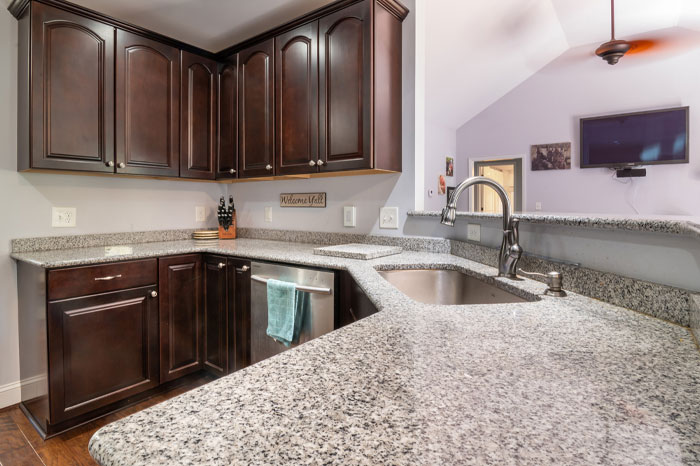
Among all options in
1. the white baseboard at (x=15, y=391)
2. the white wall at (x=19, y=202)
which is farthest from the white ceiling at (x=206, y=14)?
the white baseboard at (x=15, y=391)

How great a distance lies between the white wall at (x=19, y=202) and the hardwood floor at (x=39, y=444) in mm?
240

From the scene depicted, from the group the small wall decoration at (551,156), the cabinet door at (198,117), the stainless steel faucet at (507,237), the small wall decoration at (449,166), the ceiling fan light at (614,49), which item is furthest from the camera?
the small wall decoration at (449,166)

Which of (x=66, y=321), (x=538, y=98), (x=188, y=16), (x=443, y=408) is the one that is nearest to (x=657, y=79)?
(x=538, y=98)

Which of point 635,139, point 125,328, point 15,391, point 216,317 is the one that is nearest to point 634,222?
point 216,317

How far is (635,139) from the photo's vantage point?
14.8 feet

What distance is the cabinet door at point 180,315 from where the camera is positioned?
6.59ft

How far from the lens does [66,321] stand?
1679 millimetres

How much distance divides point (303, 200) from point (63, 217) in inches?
56.4

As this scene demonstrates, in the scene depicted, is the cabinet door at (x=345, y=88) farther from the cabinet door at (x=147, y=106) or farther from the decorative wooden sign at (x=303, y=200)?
the cabinet door at (x=147, y=106)

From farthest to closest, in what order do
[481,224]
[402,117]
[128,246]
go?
[128,246], [402,117], [481,224]

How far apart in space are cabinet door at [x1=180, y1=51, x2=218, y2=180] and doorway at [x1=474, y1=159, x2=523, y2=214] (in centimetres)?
429

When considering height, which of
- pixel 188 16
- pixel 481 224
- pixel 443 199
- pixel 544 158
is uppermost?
pixel 188 16

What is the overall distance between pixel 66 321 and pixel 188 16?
6.31ft

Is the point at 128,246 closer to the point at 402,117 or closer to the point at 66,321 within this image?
the point at 66,321
